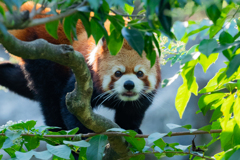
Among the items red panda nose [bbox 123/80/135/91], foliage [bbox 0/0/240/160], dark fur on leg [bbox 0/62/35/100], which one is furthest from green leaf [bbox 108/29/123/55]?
dark fur on leg [bbox 0/62/35/100]

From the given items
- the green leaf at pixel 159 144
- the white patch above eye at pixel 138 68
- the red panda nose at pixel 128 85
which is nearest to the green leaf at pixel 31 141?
the green leaf at pixel 159 144

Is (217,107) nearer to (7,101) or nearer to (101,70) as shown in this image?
(101,70)

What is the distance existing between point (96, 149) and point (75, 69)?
0.26 metres

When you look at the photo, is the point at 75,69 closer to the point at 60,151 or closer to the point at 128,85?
the point at 60,151

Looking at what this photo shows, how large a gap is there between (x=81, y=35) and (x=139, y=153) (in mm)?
1196

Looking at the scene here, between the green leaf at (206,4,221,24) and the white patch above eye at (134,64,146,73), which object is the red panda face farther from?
the green leaf at (206,4,221,24)

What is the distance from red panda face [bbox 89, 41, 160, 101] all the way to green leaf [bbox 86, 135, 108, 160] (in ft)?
2.41

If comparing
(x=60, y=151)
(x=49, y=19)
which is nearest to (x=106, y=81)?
(x=60, y=151)

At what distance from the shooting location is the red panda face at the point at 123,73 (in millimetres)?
1637

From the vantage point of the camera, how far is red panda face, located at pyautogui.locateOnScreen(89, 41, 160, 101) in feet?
5.37

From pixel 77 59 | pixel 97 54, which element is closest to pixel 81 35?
pixel 97 54

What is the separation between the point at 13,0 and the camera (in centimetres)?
41

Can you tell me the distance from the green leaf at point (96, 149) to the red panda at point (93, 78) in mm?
731

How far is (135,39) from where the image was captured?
555mm
